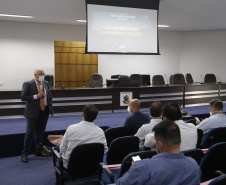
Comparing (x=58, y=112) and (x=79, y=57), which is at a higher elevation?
(x=79, y=57)

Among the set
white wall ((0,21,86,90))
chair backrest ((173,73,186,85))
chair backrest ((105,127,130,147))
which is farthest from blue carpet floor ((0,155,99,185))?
chair backrest ((173,73,186,85))

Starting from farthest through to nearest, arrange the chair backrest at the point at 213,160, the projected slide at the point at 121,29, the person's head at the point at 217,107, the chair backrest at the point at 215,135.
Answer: the projected slide at the point at 121,29, the person's head at the point at 217,107, the chair backrest at the point at 215,135, the chair backrest at the point at 213,160

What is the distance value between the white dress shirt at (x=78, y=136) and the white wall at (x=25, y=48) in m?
6.68

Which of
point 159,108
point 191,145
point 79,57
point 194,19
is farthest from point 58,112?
point 194,19

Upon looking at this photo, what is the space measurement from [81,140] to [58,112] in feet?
13.1

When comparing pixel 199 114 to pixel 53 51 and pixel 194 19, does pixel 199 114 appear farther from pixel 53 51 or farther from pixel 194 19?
pixel 53 51

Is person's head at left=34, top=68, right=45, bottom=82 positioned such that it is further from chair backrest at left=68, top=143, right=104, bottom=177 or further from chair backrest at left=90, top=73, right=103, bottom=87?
chair backrest at left=90, top=73, right=103, bottom=87

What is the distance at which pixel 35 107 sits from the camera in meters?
4.25

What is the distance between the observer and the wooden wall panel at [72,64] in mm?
9383

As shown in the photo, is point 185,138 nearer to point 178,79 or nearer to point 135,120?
point 135,120

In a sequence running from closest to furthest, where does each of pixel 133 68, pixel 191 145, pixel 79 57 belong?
pixel 191 145, pixel 79 57, pixel 133 68

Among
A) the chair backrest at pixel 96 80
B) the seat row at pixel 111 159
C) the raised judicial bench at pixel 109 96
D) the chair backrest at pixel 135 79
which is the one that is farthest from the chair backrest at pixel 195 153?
the chair backrest at pixel 135 79

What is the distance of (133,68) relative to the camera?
36.0 ft

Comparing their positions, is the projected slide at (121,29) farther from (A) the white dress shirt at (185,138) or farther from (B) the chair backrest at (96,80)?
(A) the white dress shirt at (185,138)
